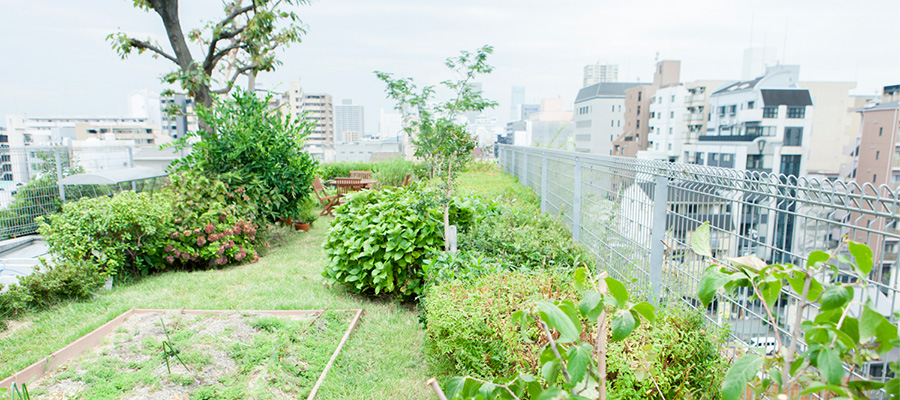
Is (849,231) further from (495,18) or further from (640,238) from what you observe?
(495,18)

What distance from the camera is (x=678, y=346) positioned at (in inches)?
87.5

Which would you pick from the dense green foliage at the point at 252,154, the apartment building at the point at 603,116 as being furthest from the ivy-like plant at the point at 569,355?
the apartment building at the point at 603,116

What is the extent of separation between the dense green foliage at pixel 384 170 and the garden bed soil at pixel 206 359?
5.89 metres

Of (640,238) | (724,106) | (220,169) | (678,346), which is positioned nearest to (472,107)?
(220,169)

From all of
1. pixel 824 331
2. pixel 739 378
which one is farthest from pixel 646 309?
pixel 824 331

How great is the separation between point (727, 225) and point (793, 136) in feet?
121

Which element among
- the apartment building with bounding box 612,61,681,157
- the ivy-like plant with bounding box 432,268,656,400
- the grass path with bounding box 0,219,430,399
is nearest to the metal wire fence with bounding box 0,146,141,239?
the grass path with bounding box 0,219,430,399

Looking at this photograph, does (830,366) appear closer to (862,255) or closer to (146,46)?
(862,255)

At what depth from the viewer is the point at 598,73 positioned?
192 feet

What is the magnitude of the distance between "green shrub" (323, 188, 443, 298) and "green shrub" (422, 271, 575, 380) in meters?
1.18

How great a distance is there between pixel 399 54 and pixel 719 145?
2255 centimetres

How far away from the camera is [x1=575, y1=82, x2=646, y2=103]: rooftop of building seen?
1975 inches

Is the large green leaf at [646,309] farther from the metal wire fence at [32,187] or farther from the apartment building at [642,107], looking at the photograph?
the apartment building at [642,107]

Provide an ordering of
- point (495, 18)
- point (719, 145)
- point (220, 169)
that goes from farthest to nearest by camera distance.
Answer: point (719, 145), point (495, 18), point (220, 169)
